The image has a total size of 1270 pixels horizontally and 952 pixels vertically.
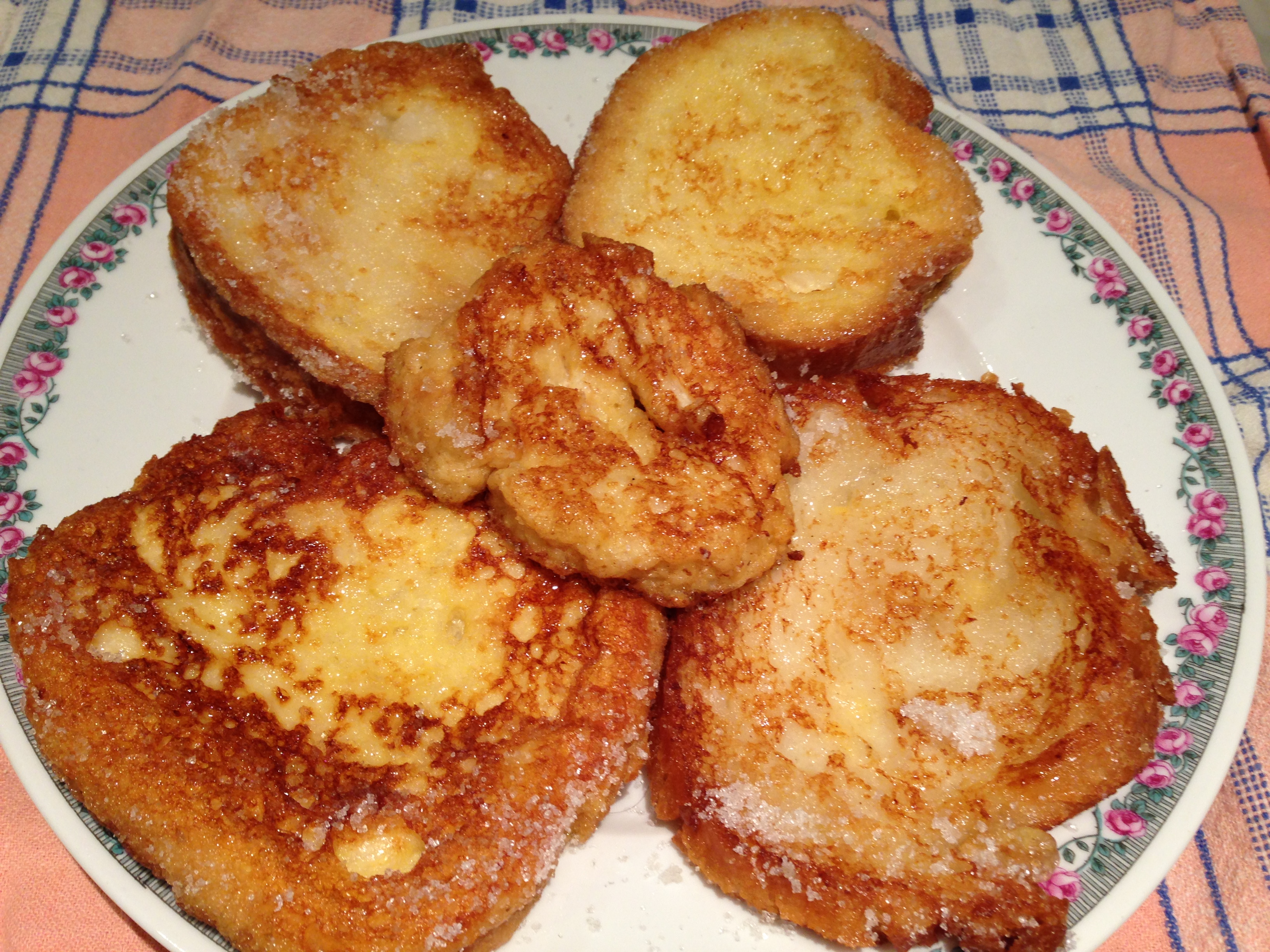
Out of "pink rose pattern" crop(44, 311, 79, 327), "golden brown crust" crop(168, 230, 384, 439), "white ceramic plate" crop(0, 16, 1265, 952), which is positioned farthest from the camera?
"pink rose pattern" crop(44, 311, 79, 327)

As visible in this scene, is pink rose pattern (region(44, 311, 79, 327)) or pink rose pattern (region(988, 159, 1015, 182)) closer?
pink rose pattern (region(44, 311, 79, 327))

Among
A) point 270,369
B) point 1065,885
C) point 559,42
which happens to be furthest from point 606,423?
point 559,42

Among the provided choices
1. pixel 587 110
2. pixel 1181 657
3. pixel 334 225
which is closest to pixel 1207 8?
pixel 587 110

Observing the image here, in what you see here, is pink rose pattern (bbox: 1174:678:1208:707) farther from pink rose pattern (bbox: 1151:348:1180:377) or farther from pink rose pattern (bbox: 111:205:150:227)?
pink rose pattern (bbox: 111:205:150:227)

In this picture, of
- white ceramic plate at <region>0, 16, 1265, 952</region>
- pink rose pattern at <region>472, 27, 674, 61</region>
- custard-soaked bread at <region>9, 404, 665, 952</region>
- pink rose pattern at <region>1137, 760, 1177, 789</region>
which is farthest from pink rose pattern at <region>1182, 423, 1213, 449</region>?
pink rose pattern at <region>472, 27, 674, 61</region>

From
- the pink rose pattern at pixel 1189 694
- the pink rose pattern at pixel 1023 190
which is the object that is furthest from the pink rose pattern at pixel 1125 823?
the pink rose pattern at pixel 1023 190

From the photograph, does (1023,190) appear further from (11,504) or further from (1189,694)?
(11,504)
